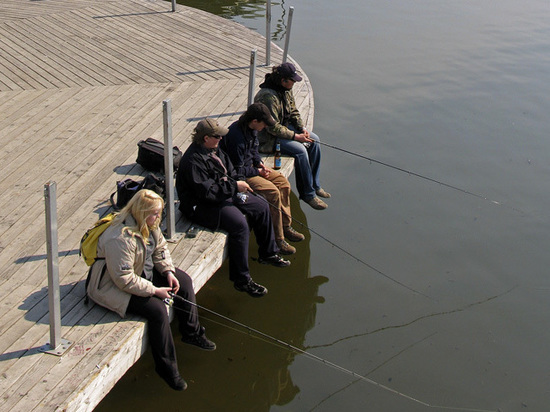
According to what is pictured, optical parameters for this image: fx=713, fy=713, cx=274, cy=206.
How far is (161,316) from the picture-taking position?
5.01 meters

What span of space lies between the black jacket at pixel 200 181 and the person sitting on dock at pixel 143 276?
832 mm

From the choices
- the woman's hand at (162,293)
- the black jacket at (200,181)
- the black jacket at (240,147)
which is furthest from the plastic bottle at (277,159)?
the woman's hand at (162,293)

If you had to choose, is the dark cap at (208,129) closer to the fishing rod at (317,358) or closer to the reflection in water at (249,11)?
the fishing rod at (317,358)

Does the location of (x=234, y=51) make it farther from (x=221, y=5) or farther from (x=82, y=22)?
(x=221, y=5)

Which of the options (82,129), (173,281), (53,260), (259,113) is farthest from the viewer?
(82,129)

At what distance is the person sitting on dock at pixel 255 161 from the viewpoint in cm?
652

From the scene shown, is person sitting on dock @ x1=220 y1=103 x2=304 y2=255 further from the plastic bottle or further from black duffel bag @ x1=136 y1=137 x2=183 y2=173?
black duffel bag @ x1=136 y1=137 x2=183 y2=173

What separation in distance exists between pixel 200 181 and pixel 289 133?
1779 mm

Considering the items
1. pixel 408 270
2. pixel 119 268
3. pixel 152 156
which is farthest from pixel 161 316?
pixel 408 270

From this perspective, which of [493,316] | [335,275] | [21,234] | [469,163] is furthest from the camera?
[469,163]

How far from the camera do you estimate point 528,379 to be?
6133mm

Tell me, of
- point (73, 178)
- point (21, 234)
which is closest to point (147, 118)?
point (73, 178)

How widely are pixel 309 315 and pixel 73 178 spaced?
262 centimetres

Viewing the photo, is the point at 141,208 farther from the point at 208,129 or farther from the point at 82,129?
the point at 82,129
